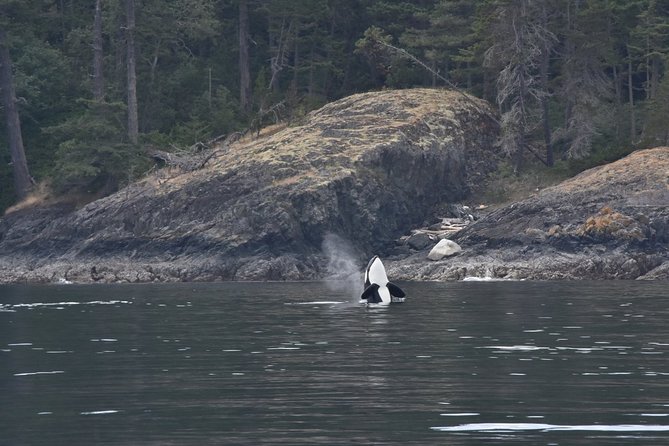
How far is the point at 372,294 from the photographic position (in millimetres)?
31094

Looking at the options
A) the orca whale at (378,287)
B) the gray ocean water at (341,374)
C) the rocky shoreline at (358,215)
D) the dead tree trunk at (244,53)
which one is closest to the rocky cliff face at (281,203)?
the rocky shoreline at (358,215)

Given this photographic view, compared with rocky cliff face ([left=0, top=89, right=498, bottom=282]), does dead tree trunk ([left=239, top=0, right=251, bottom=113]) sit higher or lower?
higher

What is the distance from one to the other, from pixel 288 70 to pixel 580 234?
2903cm

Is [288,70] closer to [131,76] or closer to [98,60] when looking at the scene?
[131,76]

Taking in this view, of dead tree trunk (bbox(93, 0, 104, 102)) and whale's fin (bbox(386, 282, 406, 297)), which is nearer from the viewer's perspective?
whale's fin (bbox(386, 282, 406, 297))

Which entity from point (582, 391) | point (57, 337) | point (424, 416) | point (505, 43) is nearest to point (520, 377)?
point (582, 391)

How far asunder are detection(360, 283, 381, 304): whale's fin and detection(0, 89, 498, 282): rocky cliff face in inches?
609

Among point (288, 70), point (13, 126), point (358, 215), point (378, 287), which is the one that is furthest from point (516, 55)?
point (13, 126)

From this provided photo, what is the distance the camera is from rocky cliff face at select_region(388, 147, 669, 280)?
140 ft

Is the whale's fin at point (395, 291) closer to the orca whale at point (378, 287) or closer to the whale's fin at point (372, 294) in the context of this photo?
the orca whale at point (378, 287)

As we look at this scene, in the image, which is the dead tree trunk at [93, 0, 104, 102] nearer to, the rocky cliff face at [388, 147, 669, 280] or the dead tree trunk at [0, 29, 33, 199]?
the dead tree trunk at [0, 29, 33, 199]

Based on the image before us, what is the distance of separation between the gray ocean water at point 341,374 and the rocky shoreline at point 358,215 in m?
12.6

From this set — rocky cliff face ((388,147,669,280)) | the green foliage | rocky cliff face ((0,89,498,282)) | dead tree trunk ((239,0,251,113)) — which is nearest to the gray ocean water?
rocky cliff face ((388,147,669,280))

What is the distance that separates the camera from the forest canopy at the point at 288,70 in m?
54.2
